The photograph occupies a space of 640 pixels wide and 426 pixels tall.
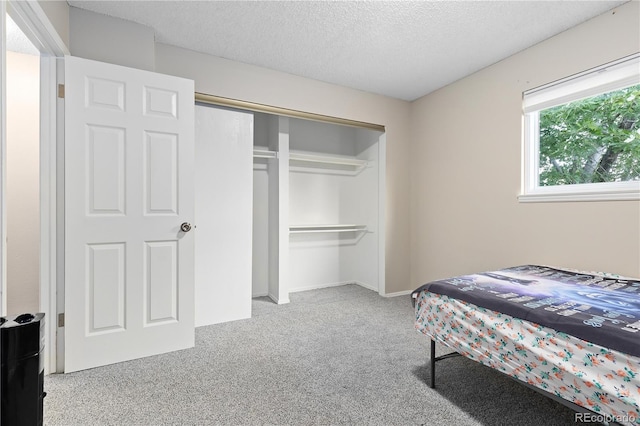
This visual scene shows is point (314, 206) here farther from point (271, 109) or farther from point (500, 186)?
point (500, 186)

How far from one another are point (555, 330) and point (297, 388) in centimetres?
133

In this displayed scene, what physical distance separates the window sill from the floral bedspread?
1.45 metres

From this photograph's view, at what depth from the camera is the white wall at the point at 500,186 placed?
2062 mm

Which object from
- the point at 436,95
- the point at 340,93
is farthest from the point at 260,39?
the point at 436,95

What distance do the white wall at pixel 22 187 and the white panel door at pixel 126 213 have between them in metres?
0.54

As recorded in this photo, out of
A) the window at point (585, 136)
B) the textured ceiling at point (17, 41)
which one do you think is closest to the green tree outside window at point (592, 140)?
the window at point (585, 136)

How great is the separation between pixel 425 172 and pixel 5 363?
364 centimetres

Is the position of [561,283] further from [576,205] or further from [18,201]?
[18,201]

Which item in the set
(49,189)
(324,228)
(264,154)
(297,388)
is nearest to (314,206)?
(324,228)

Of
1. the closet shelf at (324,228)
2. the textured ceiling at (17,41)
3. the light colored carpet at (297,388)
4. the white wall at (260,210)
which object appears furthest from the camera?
the closet shelf at (324,228)

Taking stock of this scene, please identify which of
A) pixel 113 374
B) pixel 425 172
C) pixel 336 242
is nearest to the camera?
pixel 113 374

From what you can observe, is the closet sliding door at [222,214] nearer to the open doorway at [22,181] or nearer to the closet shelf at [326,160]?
the closet shelf at [326,160]

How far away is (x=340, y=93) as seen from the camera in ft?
11.1

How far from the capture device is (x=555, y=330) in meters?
1.19
